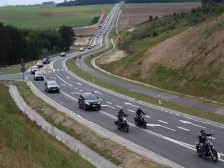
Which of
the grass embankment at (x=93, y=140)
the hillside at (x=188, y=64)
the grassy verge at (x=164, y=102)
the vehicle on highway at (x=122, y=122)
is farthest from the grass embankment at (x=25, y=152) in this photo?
the hillside at (x=188, y=64)

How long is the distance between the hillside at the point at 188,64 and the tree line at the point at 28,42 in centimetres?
3969

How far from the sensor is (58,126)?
3328cm

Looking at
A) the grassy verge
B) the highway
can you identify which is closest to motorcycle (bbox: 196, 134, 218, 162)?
the highway

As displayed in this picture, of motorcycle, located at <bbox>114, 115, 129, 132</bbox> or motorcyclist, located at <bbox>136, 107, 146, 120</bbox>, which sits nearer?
motorcycle, located at <bbox>114, 115, 129, 132</bbox>

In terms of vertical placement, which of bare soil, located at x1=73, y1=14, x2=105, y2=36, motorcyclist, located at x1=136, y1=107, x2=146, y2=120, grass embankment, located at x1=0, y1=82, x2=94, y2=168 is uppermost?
grass embankment, located at x1=0, y1=82, x2=94, y2=168

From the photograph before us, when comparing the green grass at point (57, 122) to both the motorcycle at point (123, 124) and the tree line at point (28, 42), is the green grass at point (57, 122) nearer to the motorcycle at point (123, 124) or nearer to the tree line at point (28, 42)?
the motorcycle at point (123, 124)

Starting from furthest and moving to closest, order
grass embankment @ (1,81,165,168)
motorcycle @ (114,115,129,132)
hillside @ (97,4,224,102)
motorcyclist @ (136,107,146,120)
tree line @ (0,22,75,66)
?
tree line @ (0,22,75,66) → hillside @ (97,4,224,102) → motorcyclist @ (136,107,146,120) → motorcycle @ (114,115,129,132) → grass embankment @ (1,81,165,168)

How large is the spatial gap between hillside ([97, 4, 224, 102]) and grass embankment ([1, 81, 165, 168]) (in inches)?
627

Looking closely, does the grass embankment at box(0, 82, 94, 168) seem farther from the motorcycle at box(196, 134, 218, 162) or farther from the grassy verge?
the grassy verge

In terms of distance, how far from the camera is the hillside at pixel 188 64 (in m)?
49.3

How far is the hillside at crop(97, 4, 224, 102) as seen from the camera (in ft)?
162

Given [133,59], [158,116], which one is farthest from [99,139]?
[133,59]

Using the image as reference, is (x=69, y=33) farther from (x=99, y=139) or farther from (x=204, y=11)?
(x=99, y=139)

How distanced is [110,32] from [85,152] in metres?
151
